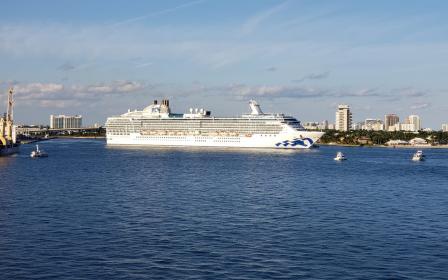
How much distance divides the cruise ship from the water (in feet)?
234

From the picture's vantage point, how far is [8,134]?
113 m

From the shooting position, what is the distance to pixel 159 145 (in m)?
143

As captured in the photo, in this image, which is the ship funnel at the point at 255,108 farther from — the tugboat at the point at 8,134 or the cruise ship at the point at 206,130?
the tugboat at the point at 8,134

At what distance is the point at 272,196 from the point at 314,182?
1301 centimetres

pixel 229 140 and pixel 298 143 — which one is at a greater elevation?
pixel 229 140

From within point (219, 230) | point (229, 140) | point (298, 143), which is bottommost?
point (219, 230)

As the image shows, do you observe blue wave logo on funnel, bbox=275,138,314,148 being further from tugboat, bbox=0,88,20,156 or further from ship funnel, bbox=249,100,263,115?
Answer: tugboat, bbox=0,88,20,156

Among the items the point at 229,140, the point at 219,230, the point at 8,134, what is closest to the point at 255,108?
the point at 229,140

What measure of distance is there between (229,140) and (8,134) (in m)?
45.5

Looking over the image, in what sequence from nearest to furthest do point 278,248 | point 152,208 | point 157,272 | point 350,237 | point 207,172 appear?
1. point 157,272
2. point 278,248
3. point 350,237
4. point 152,208
5. point 207,172

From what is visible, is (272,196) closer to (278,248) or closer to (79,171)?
(278,248)

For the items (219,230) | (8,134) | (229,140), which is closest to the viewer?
(219,230)

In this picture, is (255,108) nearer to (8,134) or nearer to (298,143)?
(298,143)

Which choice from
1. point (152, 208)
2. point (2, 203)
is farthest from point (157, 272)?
point (2, 203)
